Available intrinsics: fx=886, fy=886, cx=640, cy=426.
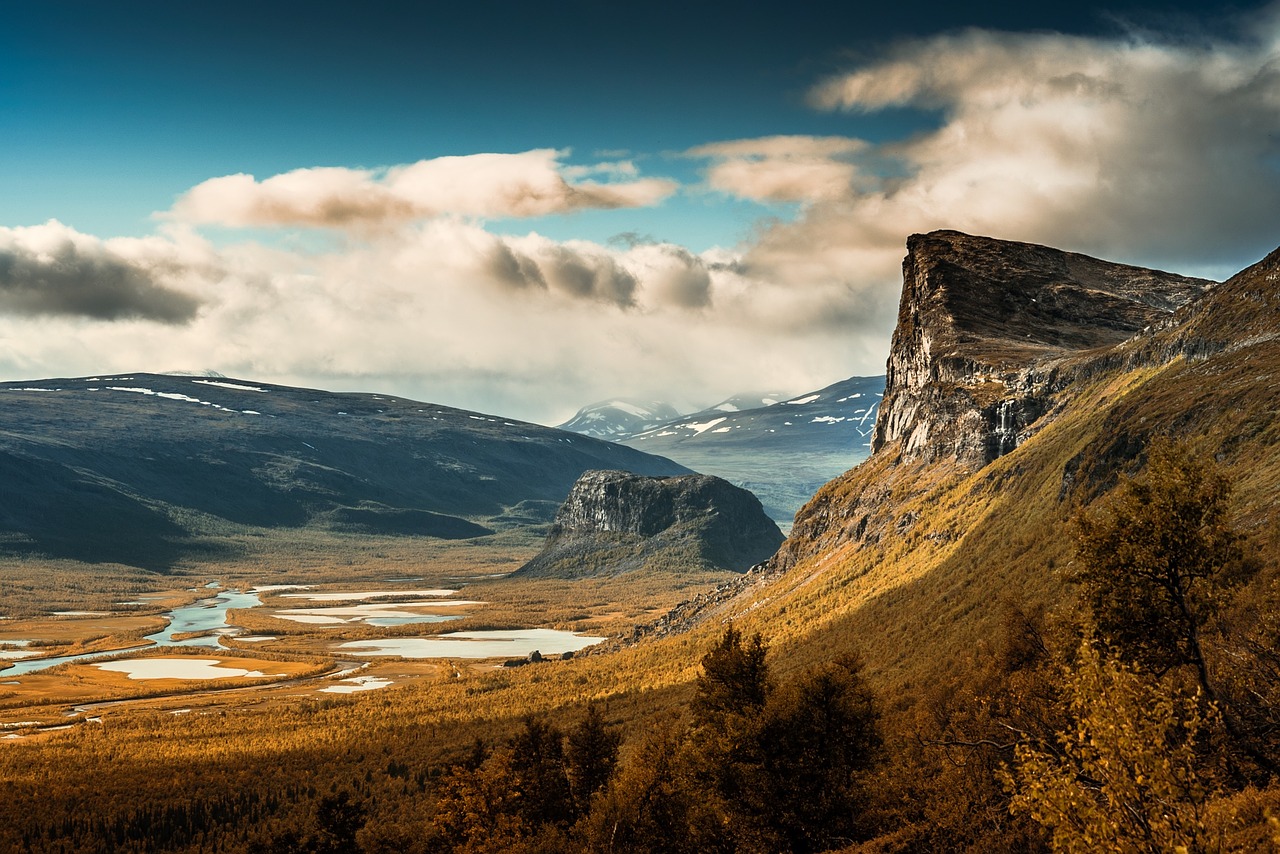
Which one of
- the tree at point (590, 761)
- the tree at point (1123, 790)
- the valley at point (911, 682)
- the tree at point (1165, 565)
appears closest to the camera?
the tree at point (1123, 790)

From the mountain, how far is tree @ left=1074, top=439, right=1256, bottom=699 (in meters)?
2.94

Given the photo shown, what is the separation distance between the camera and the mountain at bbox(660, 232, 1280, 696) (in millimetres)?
60312

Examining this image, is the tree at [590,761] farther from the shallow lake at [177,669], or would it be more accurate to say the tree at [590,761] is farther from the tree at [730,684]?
the shallow lake at [177,669]

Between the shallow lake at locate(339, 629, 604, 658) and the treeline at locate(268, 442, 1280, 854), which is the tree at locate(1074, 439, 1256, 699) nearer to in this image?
the treeline at locate(268, 442, 1280, 854)

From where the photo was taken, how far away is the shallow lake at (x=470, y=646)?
171m

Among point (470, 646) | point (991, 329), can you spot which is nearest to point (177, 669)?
point (470, 646)

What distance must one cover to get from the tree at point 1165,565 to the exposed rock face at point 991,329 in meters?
78.4

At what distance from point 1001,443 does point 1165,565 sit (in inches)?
3269

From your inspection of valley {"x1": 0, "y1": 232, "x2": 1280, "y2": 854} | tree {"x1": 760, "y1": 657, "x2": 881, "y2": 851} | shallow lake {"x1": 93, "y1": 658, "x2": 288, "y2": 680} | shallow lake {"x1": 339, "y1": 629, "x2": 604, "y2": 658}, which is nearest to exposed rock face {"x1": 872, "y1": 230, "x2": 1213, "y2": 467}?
valley {"x1": 0, "y1": 232, "x2": 1280, "y2": 854}

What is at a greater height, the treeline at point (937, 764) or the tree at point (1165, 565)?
the tree at point (1165, 565)

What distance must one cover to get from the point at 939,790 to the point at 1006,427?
259 feet

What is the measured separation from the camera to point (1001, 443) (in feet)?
360

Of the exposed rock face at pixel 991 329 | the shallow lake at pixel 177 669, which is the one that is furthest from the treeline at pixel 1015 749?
the shallow lake at pixel 177 669

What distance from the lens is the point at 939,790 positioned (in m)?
39.4
